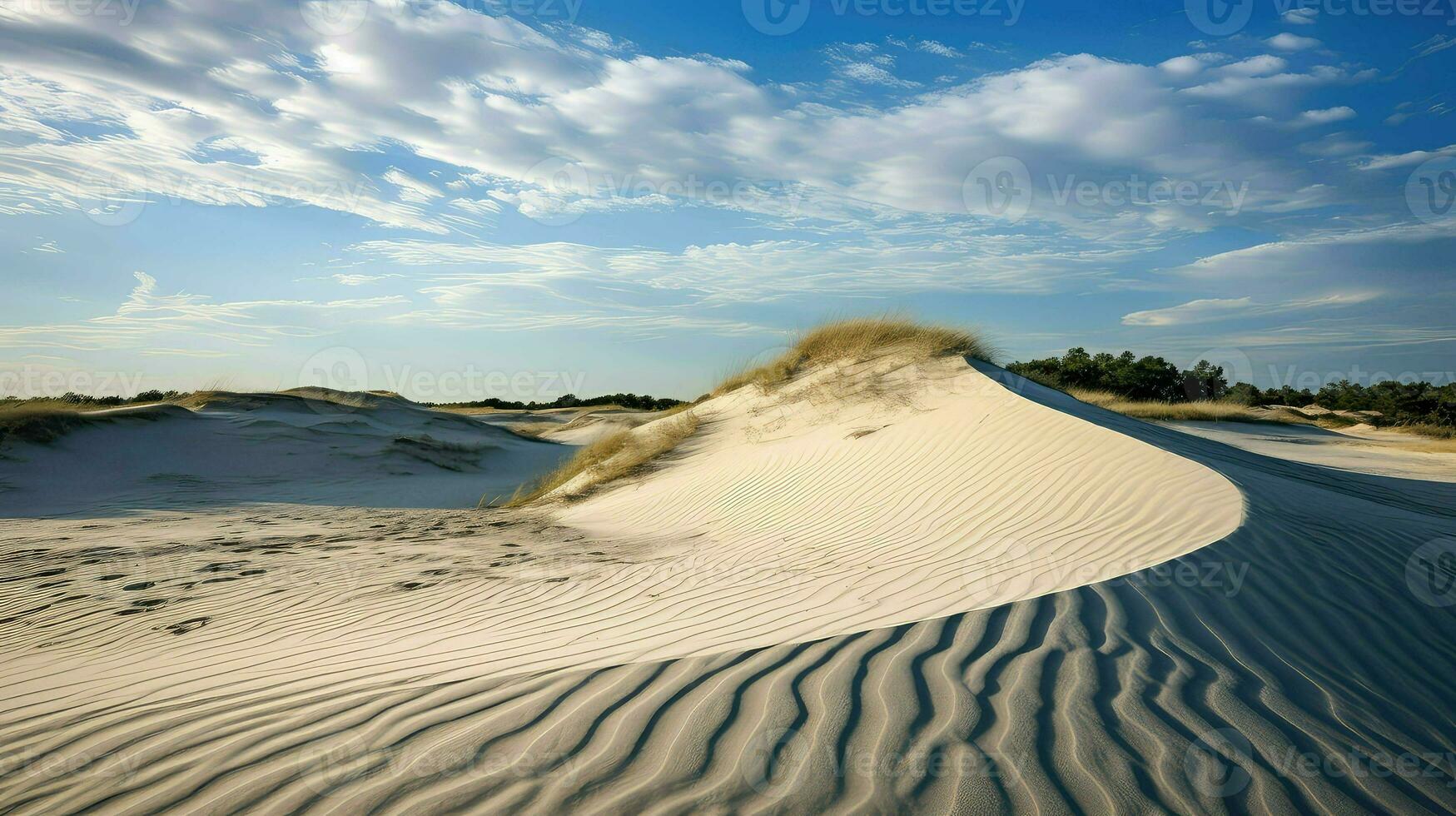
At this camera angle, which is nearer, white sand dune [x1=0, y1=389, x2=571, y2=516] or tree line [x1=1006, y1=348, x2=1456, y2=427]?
white sand dune [x1=0, y1=389, x2=571, y2=516]

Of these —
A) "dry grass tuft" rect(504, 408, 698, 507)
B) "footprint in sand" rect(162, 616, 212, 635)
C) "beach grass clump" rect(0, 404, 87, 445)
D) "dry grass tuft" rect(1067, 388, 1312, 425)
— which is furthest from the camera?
"dry grass tuft" rect(1067, 388, 1312, 425)

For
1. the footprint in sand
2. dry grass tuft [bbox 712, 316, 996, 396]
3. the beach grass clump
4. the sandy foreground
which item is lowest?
the footprint in sand

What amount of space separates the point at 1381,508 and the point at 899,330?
23.4 ft

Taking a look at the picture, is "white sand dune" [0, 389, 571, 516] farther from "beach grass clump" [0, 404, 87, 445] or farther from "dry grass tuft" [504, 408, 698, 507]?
"dry grass tuft" [504, 408, 698, 507]

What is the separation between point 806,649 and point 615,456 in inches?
391

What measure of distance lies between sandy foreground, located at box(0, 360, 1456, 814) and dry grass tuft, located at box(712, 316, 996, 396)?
148 inches

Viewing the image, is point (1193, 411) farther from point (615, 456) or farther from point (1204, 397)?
point (615, 456)

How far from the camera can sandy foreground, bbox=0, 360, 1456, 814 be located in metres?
2.24

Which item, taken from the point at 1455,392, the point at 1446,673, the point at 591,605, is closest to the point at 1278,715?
the point at 1446,673

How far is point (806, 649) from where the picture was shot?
122 inches

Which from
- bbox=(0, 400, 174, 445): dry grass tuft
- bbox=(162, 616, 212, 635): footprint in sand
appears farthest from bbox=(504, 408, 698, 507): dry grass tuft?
bbox=(0, 400, 174, 445): dry grass tuft

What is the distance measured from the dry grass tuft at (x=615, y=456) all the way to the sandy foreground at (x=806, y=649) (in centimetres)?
304

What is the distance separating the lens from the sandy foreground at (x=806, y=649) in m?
2.24

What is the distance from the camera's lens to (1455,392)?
1009 inches
